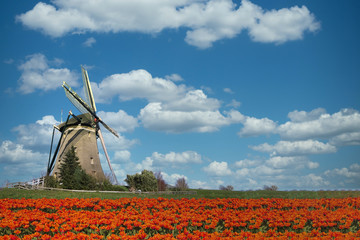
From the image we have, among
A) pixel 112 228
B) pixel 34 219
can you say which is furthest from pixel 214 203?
pixel 34 219

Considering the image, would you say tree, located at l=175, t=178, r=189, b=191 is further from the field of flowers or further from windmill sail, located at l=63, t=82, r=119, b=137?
the field of flowers

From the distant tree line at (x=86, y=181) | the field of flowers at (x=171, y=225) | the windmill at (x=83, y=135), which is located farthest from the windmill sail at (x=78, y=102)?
the field of flowers at (x=171, y=225)

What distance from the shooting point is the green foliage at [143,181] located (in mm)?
35869

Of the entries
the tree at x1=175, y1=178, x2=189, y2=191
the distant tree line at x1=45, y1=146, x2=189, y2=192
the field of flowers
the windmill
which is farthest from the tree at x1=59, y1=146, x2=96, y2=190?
the field of flowers

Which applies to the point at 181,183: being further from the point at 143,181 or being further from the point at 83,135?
the point at 83,135

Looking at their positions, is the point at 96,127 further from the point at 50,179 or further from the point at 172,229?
the point at 172,229

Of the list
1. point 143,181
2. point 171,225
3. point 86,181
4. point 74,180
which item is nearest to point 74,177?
point 74,180

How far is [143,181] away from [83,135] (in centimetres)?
1078

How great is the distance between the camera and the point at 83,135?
134ft

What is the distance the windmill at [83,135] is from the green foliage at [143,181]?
4.96 metres

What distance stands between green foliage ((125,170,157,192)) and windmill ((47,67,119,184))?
4961mm

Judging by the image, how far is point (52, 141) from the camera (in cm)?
4194

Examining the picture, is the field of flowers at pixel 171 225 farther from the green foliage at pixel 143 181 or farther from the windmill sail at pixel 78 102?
the windmill sail at pixel 78 102

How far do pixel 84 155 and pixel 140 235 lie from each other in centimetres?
3438
